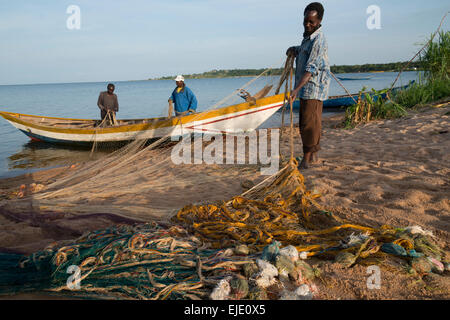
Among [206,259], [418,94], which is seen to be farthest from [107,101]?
[418,94]

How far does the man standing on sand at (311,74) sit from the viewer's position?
3.35 meters

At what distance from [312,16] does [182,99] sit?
13.7ft

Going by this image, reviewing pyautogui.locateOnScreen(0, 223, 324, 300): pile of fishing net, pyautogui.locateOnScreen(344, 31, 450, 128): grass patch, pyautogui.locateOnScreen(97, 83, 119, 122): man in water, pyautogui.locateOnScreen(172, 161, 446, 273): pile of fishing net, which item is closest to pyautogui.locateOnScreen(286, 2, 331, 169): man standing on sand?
pyautogui.locateOnScreen(172, 161, 446, 273): pile of fishing net

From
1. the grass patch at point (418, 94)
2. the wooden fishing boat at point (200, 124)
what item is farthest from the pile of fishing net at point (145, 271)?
the grass patch at point (418, 94)

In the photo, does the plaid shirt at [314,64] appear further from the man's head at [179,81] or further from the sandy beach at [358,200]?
the man's head at [179,81]

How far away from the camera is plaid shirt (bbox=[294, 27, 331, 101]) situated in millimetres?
3361

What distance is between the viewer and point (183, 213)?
251cm

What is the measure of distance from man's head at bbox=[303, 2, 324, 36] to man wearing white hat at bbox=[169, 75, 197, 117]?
12.7ft

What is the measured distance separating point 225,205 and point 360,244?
3.58 feet

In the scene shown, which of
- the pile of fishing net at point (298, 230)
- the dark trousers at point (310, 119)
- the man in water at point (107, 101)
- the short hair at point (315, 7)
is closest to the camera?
the pile of fishing net at point (298, 230)

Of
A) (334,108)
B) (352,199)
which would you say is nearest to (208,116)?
(352,199)

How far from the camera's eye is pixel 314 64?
11.0ft

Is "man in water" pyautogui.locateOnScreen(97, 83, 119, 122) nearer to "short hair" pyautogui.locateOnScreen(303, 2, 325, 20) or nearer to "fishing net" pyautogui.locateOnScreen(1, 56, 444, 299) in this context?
"fishing net" pyautogui.locateOnScreen(1, 56, 444, 299)

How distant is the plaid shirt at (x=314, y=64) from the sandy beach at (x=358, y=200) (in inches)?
40.9
